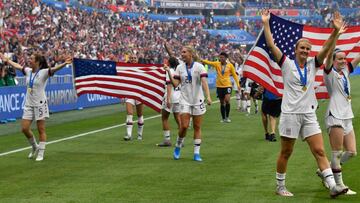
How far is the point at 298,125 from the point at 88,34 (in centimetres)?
4127

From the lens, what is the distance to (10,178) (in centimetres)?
1360

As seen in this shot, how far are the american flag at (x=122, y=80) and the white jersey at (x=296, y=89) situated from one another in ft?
29.8

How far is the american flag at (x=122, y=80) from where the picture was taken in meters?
20.3

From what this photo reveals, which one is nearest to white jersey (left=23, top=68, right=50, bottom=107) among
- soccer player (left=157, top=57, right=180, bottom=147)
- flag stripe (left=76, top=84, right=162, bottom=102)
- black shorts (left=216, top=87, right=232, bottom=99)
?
soccer player (left=157, top=57, right=180, bottom=147)

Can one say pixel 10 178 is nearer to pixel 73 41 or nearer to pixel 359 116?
pixel 359 116

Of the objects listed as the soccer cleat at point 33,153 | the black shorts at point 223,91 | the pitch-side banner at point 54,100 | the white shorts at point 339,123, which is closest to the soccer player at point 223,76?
the black shorts at point 223,91

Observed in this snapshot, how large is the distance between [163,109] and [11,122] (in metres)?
9.10

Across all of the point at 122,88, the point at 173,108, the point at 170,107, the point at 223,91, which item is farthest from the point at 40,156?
the point at 223,91

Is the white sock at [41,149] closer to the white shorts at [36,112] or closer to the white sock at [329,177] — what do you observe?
the white shorts at [36,112]

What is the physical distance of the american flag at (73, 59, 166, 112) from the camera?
799 inches

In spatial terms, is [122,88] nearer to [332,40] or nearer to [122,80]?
[122,80]

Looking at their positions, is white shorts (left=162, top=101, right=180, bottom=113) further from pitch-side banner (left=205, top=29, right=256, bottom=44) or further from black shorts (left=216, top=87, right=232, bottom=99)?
pitch-side banner (left=205, top=29, right=256, bottom=44)

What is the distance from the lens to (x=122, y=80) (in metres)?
21.1

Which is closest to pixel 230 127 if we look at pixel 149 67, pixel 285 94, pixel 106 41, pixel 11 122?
pixel 149 67
